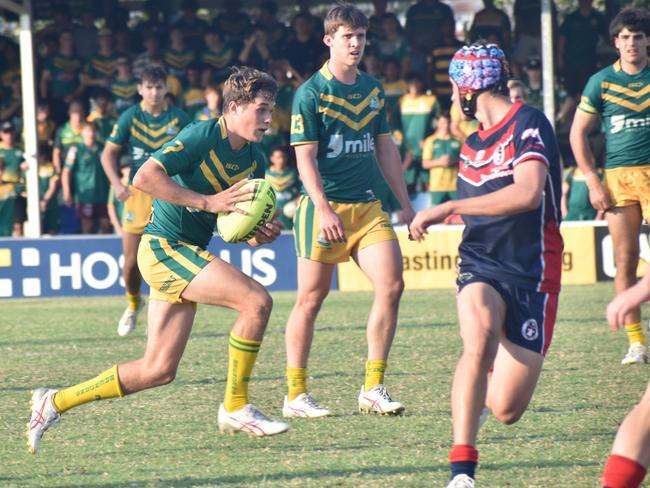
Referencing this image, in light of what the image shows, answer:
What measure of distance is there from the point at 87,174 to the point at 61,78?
2.03m

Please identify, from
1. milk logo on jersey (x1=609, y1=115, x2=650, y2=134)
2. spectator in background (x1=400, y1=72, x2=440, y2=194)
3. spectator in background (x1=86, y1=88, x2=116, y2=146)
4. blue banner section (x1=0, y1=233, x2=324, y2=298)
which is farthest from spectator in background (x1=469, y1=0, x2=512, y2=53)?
milk logo on jersey (x1=609, y1=115, x2=650, y2=134)

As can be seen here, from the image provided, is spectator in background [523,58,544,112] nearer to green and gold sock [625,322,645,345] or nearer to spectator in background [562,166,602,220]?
spectator in background [562,166,602,220]

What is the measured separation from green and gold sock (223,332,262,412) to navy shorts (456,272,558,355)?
139 centimetres

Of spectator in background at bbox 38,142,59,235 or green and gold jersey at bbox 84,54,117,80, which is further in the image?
green and gold jersey at bbox 84,54,117,80

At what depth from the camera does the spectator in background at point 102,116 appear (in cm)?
1775

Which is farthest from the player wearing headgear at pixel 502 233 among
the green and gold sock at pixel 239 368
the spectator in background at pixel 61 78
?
the spectator in background at pixel 61 78

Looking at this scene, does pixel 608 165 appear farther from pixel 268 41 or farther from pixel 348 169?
pixel 268 41

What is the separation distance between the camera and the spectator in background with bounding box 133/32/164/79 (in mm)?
18891

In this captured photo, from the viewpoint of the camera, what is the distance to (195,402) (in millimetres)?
7746

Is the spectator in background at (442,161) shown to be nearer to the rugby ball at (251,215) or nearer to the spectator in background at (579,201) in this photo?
the spectator in background at (579,201)

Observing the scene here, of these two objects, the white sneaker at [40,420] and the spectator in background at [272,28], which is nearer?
the white sneaker at [40,420]

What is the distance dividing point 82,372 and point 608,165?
12.7 ft

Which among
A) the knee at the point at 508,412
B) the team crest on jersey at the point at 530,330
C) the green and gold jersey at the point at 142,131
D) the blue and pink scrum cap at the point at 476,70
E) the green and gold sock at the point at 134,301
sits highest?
the green and gold jersey at the point at 142,131

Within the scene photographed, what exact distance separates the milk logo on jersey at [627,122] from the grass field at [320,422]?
1.60m
